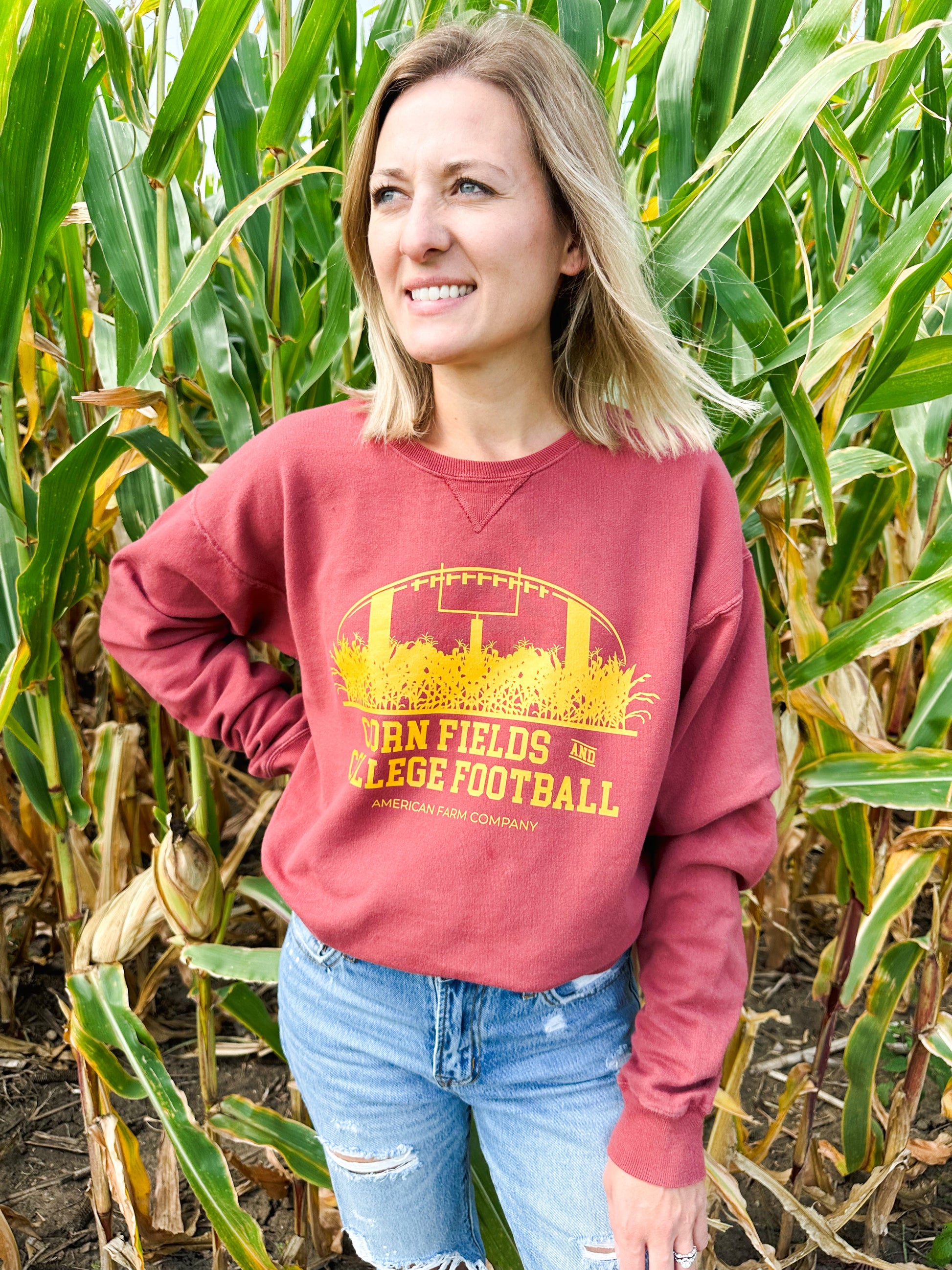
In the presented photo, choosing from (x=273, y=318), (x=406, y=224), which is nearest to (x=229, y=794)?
(x=273, y=318)

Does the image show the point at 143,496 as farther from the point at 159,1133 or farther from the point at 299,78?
the point at 159,1133

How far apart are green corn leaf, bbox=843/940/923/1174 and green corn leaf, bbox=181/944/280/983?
676mm

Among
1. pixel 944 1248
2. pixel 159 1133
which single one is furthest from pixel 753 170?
pixel 159 1133

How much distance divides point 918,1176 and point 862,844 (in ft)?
2.50

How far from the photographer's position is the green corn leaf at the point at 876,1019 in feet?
3.83

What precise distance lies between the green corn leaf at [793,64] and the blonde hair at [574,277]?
0.10 metres

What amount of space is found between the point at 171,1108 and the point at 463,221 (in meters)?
0.90

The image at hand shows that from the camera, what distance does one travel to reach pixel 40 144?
0.84 meters

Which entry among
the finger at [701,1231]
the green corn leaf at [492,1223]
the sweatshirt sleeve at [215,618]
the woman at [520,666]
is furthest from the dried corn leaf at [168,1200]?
the finger at [701,1231]

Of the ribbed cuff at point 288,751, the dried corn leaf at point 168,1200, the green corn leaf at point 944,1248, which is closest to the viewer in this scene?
the ribbed cuff at point 288,751

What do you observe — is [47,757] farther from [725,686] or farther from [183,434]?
[725,686]

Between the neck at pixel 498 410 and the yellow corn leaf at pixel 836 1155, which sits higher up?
Answer: the neck at pixel 498 410

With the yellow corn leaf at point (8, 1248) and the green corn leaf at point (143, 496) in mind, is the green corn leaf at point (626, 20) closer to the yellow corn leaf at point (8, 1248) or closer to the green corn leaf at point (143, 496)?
the green corn leaf at point (143, 496)

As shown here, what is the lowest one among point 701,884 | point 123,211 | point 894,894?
point 894,894
